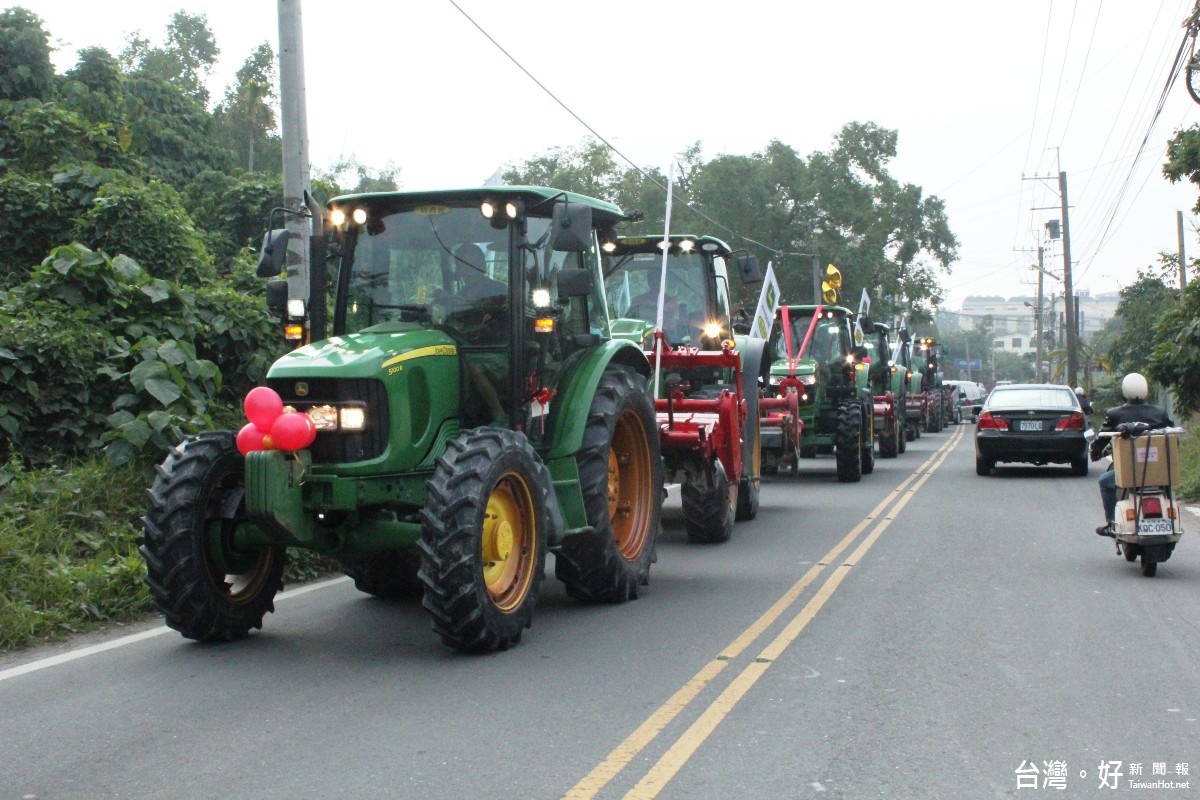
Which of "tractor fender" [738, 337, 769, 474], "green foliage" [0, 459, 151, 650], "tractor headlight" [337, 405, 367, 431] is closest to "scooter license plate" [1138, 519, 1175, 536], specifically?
"tractor fender" [738, 337, 769, 474]

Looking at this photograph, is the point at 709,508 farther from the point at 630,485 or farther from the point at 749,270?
the point at 630,485

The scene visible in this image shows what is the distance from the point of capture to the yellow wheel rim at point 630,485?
1020cm

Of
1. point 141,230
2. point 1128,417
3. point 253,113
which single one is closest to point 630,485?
point 1128,417

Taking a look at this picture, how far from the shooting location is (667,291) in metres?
14.4

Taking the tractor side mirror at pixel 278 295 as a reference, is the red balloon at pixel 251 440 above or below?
below

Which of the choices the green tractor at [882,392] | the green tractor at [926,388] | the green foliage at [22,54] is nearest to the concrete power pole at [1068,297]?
the green tractor at [926,388]

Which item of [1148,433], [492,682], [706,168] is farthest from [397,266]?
[706,168]

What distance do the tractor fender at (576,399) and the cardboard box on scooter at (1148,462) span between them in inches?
175

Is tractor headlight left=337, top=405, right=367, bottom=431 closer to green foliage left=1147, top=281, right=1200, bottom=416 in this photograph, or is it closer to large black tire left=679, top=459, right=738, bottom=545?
large black tire left=679, top=459, right=738, bottom=545

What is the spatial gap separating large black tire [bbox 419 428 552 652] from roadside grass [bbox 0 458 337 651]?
2.79m

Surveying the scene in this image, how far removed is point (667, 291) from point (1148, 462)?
5.43m

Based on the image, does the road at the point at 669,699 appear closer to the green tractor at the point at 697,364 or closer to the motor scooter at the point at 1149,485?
the motor scooter at the point at 1149,485

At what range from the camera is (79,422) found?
1192 centimetres

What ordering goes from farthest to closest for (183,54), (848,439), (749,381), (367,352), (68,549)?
1. (183,54)
2. (848,439)
3. (749,381)
4. (68,549)
5. (367,352)
